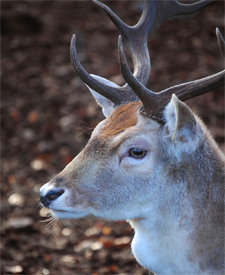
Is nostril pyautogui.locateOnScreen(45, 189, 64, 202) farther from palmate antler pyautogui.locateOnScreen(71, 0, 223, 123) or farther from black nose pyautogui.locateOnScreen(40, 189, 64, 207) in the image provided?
palmate antler pyautogui.locateOnScreen(71, 0, 223, 123)

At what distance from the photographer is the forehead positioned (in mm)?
3297

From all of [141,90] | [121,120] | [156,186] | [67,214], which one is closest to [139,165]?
[156,186]

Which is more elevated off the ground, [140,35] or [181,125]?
[140,35]

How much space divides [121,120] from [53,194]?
0.85 m

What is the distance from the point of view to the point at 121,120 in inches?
133

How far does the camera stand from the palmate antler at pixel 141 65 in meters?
3.20

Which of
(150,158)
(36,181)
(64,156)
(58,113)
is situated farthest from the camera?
(58,113)

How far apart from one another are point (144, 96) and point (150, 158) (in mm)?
509

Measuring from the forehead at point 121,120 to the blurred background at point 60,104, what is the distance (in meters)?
0.44

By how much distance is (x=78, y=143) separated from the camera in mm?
7250

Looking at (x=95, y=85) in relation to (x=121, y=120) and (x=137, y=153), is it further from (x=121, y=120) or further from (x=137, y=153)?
(x=137, y=153)

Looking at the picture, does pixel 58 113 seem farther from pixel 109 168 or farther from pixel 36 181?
pixel 109 168

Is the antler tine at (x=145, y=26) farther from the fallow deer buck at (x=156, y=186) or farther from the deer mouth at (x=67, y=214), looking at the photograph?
the deer mouth at (x=67, y=214)

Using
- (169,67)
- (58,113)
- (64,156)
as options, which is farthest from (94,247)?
(169,67)
